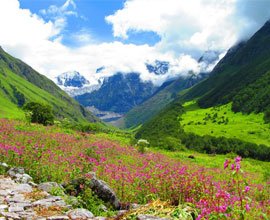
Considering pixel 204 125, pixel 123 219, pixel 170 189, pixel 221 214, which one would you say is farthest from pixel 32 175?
pixel 204 125

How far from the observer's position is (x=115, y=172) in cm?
1628

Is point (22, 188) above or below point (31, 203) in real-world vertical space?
above

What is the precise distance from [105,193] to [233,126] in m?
145

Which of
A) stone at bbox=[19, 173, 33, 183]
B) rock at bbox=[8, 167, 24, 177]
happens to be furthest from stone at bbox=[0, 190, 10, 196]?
rock at bbox=[8, 167, 24, 177]

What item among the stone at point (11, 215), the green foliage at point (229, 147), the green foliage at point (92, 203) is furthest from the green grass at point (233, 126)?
the stone at point (11, 215)

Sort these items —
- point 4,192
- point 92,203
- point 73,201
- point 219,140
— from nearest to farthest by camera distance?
point 73,201
point 92,203
point 4,192
point 219,140

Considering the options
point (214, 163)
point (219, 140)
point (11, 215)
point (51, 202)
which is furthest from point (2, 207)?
point (219, 140)

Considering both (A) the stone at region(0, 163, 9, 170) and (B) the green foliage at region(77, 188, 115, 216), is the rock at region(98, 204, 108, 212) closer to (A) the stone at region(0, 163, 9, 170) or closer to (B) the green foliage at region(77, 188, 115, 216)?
(B) the green foliage at region(77, 188, 115, 216)

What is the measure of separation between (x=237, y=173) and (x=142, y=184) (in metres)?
7.67

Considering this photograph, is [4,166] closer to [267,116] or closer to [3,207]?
[3,207]

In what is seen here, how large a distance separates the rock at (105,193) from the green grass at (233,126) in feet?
356

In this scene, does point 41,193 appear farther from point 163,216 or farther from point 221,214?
point 221,214

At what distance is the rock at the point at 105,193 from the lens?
1272 centimetres

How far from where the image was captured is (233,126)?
15175 centimetres
